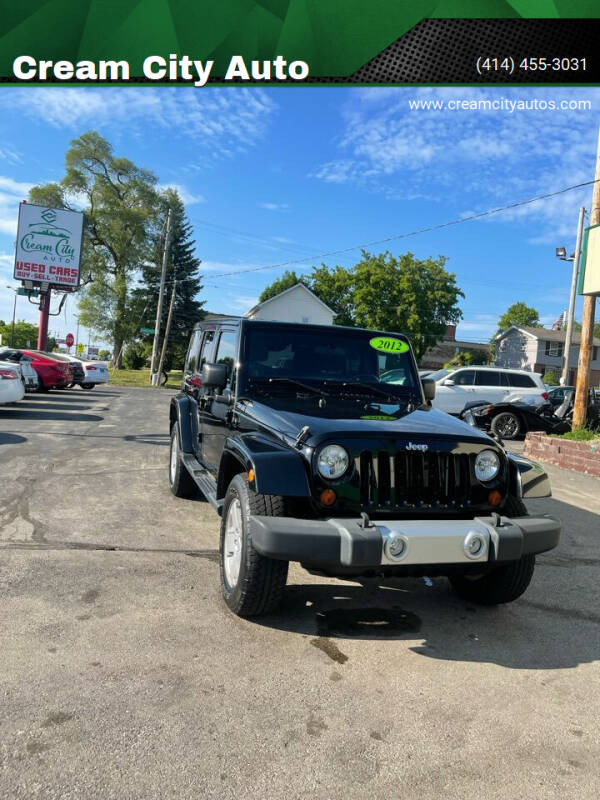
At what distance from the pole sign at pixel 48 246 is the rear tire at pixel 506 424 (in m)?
28.0

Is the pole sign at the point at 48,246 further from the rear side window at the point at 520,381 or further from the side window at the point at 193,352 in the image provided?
the side window at the point at 193,352

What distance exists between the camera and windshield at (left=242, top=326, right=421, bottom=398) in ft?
14.9

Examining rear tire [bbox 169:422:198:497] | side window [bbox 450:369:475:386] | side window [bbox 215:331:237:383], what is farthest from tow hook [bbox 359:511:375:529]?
side window [bbox 450:369:475:386]

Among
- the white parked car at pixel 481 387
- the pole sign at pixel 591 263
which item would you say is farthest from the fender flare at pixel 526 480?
the white parked car at pixel 481 387

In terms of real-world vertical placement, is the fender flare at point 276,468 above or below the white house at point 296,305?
below

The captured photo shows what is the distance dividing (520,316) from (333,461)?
96.4 metres

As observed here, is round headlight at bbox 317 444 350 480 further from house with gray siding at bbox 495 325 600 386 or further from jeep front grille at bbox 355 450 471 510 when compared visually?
house with gray siding at bbox 495 325 600 386

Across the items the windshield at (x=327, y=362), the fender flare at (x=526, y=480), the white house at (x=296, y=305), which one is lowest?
the fender flare at (x=526, y=480)

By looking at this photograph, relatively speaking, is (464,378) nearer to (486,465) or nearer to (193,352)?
(193,352)

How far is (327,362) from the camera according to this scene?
186 inches

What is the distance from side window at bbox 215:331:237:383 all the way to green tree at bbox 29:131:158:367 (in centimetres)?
4466

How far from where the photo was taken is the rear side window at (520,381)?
18141 mm

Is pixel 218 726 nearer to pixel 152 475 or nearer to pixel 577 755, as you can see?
pixel 577 755

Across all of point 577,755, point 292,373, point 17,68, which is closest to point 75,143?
point 17,68
